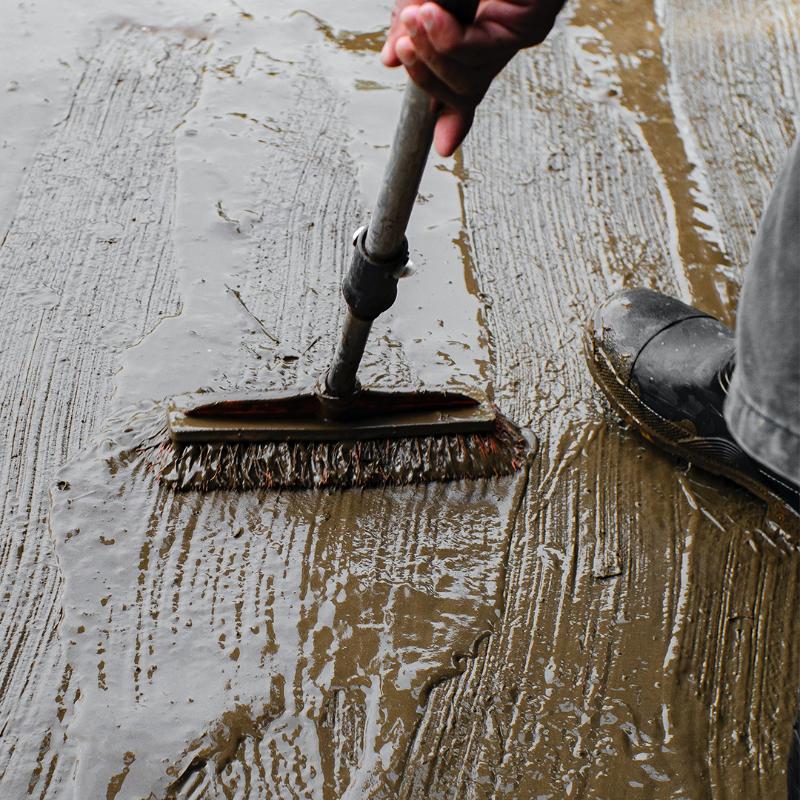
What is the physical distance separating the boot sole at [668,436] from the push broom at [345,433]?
0.30 metres

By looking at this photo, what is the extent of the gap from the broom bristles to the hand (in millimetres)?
815

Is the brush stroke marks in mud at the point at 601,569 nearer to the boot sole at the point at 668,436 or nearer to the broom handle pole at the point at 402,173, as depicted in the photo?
the boot sole at the point at 668,436

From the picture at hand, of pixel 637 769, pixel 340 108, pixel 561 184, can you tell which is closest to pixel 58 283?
pixel 340 108

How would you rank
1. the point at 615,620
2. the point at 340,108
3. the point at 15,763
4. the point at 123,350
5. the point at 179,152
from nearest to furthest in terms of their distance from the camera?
the point at 15,763, the point at 615,620, the point at 123,350, the point at 179,152, the point at 340,108

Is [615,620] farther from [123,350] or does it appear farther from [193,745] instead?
[123,350]

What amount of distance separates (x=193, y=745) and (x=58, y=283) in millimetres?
1271

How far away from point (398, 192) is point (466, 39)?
0.35m

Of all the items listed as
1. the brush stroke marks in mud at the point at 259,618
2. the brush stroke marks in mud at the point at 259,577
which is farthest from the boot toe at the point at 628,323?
the brush stroke marks in mud at the point at 259,618

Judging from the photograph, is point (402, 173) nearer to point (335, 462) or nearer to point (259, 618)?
point (335, 462)

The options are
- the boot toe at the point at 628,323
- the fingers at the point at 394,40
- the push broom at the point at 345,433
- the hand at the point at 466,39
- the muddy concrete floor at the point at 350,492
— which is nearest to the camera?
the hand at the point at 466,39

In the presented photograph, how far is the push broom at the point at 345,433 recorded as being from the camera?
1914 mm

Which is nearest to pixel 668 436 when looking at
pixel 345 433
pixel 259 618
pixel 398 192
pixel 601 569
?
pixel 601 569

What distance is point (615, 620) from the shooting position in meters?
1.80

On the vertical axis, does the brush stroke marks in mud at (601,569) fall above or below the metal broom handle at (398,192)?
below
